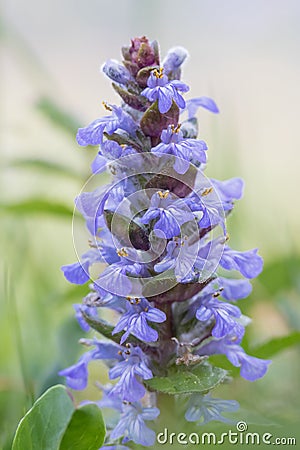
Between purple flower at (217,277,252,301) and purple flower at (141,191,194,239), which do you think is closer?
purple flower at (141,191,194,239)

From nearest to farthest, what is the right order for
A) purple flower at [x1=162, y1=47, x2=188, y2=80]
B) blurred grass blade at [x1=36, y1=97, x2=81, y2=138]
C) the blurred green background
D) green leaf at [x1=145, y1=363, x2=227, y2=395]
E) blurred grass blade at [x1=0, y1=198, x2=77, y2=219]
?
green leaf at [x1=145, y1=363, x2=227, y2=395] < purple flower at [x1=162, y1=47, x2=188, y2=80] < the blurred green background < blurred grass blade at [x1=0, y1=198, x2=77, y2=219] < blurred grass blade at [x1=36, y1=97, x2=81, y2=138]

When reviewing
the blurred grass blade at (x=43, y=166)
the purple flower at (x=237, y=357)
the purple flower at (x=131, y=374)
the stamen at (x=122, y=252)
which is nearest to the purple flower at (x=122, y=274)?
the stamen at (x=122, y=252)

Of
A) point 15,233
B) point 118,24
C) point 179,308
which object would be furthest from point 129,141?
point 118,24

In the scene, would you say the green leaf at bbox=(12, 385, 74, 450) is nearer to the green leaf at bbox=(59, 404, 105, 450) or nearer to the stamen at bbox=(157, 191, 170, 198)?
the green leaf at bbox=(59, 404, 105, 450)

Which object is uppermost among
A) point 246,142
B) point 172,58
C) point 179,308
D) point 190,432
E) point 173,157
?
point 246,142

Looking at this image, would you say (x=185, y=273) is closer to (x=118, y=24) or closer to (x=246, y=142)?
(x=246, y=142)

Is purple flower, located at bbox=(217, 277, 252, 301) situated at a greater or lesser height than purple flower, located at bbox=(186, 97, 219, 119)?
lesser

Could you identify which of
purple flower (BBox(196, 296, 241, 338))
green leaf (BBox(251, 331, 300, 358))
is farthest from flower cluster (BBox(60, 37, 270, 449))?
green leaf (BBox(251, 331, 300, 358))

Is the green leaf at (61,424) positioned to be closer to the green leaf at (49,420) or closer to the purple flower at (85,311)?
the green leaf at (49,420)
